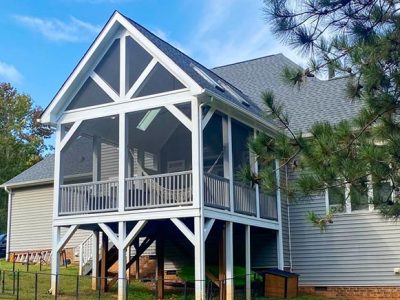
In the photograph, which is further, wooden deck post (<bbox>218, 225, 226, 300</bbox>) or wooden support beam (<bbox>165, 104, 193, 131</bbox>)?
wooden deck post (<bbox>218, 225, 226, 300</bbox>)

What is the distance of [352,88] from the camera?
866cm

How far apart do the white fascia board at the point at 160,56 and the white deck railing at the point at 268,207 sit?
4.40 metres

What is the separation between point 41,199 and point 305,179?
1741 centimetres

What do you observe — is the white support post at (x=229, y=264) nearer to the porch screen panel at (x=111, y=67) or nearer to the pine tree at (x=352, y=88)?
the porch screen panel at (x=111, y=67)

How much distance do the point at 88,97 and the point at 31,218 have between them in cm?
979

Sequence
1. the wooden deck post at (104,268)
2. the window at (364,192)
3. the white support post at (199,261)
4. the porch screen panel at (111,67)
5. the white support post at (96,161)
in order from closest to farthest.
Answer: the window at (364,192) < the white support post at (199,261) < the porch screen panel at (111,67) < the wooden deck post at (104,268) < the white support post at (96,161)

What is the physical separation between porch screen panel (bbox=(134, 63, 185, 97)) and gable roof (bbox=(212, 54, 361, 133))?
2.44 meters

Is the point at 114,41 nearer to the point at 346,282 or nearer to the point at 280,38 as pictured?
the point at 280,38

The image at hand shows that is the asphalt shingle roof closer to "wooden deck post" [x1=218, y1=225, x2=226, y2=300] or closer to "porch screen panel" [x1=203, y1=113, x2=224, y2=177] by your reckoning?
"porch screen panel" [x1=203, y1=113, x2=224, y2=177]

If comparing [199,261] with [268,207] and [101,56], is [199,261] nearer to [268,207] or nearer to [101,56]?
[268,207]

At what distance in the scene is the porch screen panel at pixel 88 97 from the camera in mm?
15758

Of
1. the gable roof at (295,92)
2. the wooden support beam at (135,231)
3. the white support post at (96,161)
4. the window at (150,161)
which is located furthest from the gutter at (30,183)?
the wooden support beam at (135,231)

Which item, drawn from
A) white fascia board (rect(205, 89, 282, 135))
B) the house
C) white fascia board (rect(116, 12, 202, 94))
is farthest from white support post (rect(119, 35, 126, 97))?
white fascia board (rect(205, 89, 282, 135))

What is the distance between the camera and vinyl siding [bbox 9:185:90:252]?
23.5 m
